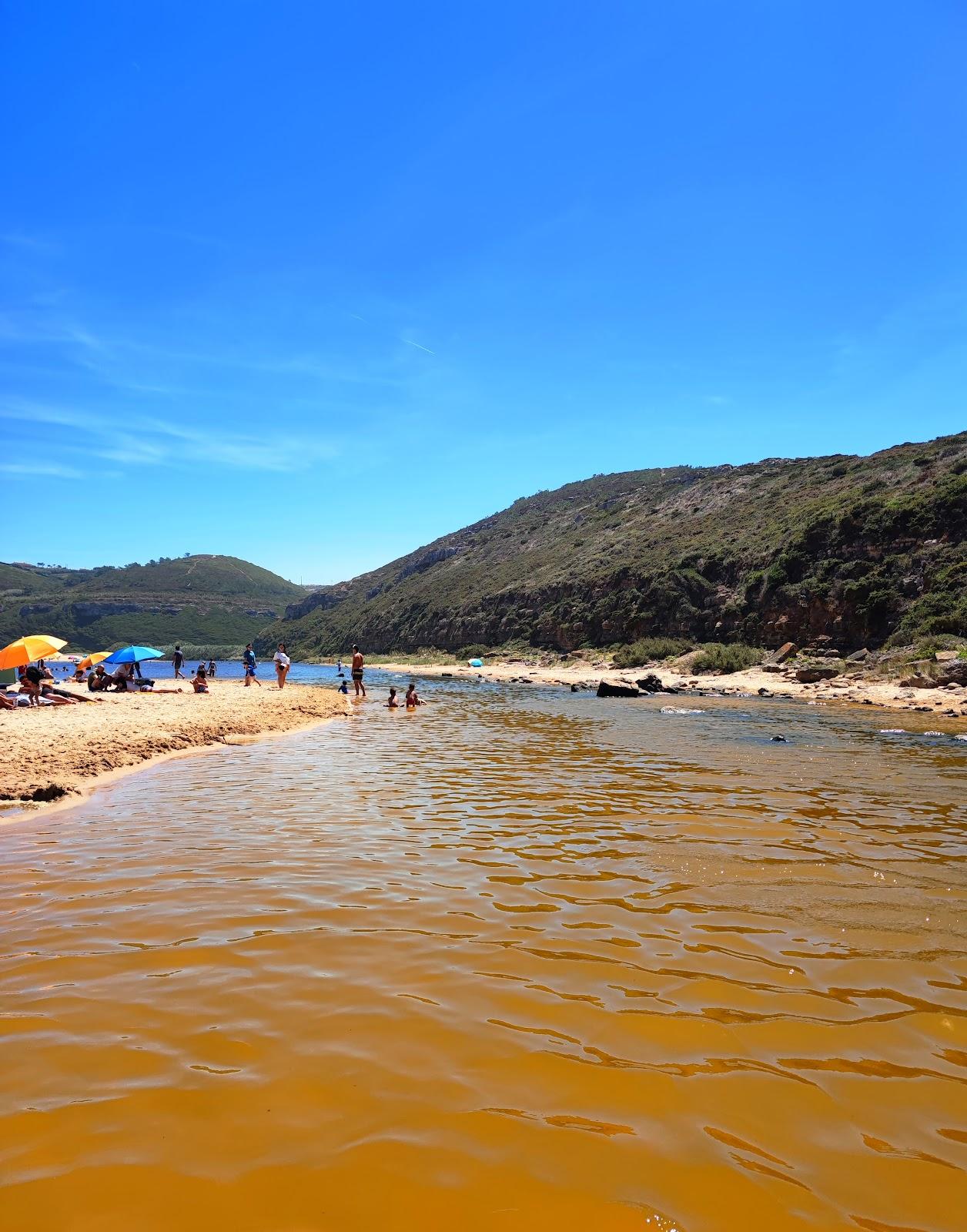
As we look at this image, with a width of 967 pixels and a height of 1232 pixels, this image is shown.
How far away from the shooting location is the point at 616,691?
3066cm

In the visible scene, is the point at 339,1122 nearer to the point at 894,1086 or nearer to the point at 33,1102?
the point at 33,1102

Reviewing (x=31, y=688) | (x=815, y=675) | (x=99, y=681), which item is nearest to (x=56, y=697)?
(x=31, y=688)

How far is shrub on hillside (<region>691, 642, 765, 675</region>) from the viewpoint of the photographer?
35.8 m

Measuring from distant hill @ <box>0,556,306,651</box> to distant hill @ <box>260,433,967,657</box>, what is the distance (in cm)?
3591

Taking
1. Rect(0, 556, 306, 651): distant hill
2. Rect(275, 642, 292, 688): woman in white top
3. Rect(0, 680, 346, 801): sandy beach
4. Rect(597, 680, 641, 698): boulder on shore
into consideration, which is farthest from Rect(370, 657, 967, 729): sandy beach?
Rect(0, 556, 306, 651): distant hill

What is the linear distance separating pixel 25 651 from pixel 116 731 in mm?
11430

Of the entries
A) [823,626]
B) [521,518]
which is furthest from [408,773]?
[521,518]

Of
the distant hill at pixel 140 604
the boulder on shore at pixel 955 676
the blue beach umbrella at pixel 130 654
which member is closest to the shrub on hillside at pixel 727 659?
the boulder on shore at pixel 955 676

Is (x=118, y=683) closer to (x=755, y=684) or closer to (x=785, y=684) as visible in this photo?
(x=755, y=684)

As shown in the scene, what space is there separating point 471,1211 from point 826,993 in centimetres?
247

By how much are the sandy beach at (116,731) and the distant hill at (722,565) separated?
1090 inches

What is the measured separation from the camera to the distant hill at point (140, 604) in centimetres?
12500

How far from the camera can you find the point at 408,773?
427 inches

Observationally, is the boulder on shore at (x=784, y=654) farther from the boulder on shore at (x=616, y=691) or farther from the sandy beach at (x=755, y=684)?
the boulder on shore at (x=616, y=691)
